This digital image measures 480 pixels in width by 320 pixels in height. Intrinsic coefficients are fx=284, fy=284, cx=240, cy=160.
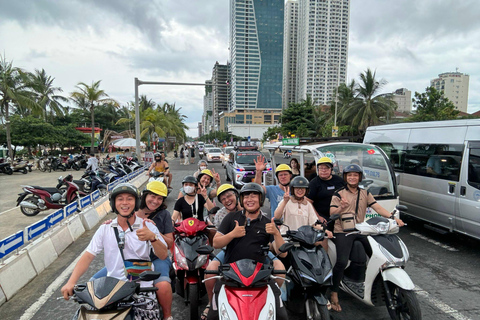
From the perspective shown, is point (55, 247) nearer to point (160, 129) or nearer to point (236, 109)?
point (160, 129)

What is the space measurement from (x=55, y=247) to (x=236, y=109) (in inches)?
5101

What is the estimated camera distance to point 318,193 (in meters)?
4.29

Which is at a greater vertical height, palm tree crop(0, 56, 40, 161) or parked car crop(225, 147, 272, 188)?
palm tree crop(0, 56, 40, 161)

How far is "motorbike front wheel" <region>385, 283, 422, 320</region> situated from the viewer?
2.88 meters

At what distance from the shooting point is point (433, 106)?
784 inches

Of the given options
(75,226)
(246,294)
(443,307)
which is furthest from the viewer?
(75,226)

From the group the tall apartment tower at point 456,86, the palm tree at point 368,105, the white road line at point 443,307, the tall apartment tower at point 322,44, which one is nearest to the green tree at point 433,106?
the palm tree at point 368,105

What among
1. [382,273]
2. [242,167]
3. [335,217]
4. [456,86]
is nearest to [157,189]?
[335,217]

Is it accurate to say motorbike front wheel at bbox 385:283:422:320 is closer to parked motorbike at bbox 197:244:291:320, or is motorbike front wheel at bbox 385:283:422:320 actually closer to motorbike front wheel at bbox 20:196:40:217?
parked motorbike at bbox 197:244:291:320

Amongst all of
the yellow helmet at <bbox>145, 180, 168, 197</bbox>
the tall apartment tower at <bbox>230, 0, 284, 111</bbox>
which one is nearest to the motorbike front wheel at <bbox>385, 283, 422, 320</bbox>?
the yellow helmet at <bbox>145, 180, 168, 197</bbox>

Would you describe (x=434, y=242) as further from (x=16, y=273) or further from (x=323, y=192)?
(x=16, y=273)

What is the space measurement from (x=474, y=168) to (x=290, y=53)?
499 ft

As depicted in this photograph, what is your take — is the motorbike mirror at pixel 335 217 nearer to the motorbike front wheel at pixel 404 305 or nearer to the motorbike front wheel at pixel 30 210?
the motorbike front wheel at pixel 404 305

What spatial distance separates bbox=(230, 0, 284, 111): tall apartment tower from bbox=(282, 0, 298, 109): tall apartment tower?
756cm
